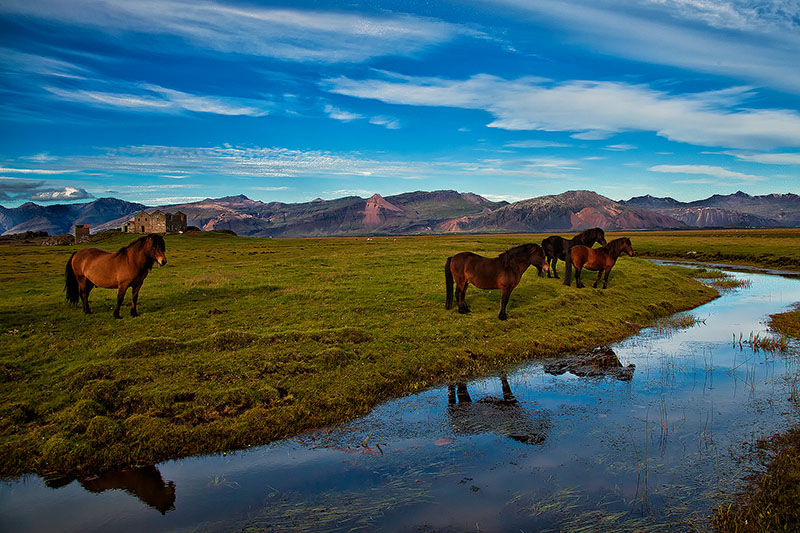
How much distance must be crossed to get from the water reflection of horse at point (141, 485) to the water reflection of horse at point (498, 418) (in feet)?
20.4

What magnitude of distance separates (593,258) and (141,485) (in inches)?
1008

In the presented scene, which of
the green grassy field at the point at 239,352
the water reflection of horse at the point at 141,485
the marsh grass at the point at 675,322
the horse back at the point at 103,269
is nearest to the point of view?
the water reflection of horse at the point at 141,485

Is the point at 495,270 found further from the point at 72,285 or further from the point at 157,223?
the point at 157,223

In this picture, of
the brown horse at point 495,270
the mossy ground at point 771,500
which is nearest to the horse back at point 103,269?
the brown horse at point 495,270

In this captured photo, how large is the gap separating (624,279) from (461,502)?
26.9m

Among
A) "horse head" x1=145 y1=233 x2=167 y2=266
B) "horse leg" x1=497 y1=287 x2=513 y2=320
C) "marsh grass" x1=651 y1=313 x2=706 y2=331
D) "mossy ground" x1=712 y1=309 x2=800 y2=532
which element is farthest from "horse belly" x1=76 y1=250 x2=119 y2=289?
"marsh grass" x1=651 y1=313 x2=706 y2=331

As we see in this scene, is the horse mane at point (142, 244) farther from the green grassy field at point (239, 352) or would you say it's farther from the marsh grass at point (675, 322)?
the marsh grass at point (675, 322)

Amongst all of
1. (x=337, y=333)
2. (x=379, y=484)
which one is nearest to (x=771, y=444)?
(x=379, y=484)

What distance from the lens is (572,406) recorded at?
40.6 ft

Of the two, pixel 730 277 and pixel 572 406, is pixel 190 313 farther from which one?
pixel 730 277

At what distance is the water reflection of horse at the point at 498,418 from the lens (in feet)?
35.2

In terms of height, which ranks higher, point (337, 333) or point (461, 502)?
point (337, 333)

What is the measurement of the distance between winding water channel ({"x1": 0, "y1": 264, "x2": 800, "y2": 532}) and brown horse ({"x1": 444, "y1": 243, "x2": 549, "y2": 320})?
6.03m

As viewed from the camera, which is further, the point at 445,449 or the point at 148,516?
the point at 445,449
